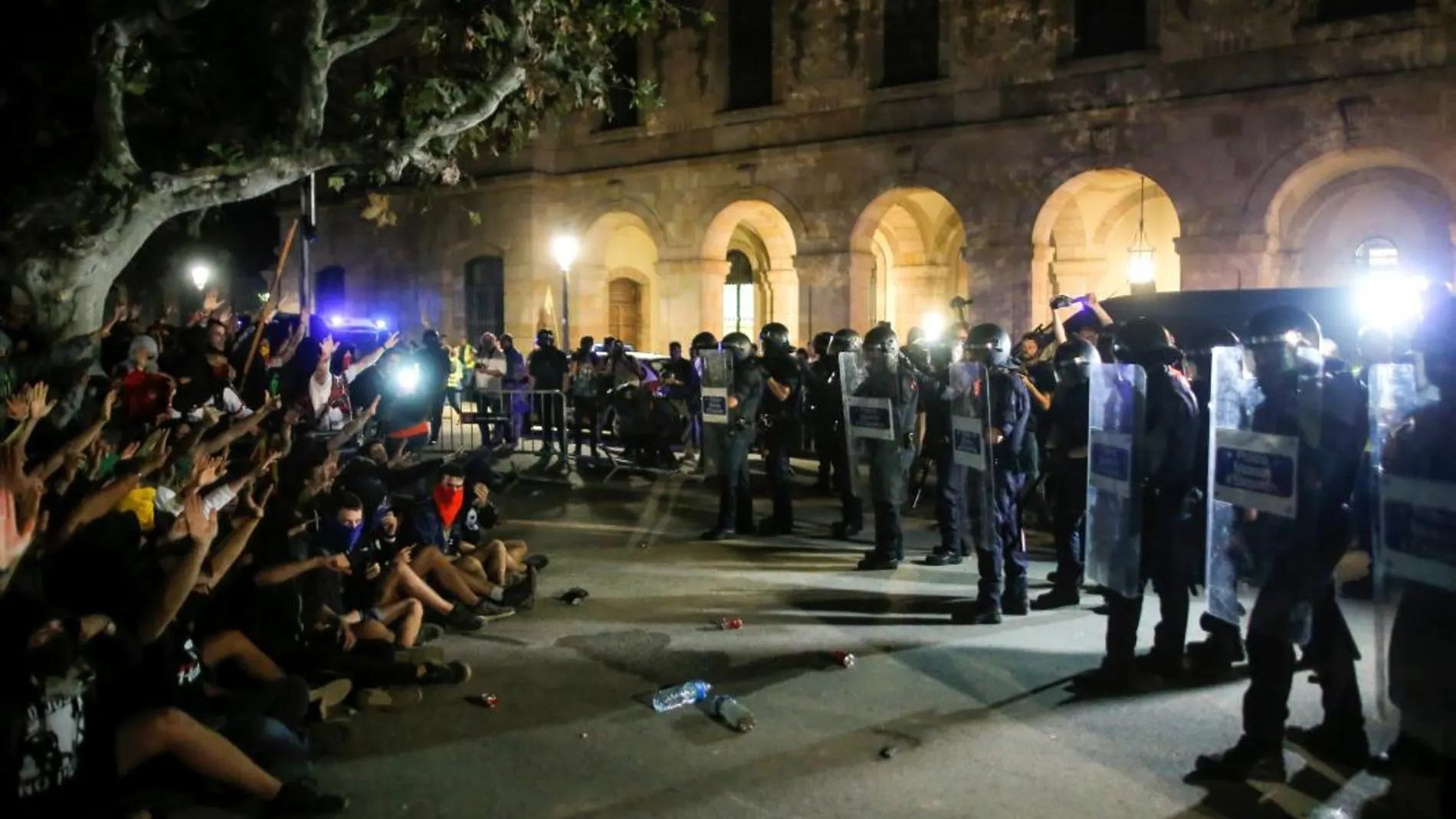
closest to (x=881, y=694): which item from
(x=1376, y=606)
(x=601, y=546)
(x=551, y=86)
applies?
(x=1376, y=606)

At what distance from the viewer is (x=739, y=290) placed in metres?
27.7

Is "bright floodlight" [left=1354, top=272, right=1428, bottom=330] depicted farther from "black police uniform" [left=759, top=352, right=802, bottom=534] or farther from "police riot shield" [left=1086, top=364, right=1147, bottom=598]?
"black police uniform" [left=759, top=352, right=802, bottom=534]

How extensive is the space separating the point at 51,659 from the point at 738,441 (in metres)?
7.40

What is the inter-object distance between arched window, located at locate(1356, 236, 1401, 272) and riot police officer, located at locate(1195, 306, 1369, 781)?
14.6m

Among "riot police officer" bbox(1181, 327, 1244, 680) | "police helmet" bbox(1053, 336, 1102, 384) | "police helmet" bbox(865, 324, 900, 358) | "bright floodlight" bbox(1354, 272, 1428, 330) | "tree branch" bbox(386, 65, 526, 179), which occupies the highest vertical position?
"tree branch" bbox(386, 65, 526, 179)

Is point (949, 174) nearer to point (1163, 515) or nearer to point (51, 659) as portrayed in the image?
point (1163, 515)

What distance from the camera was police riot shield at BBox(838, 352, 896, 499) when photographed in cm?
947

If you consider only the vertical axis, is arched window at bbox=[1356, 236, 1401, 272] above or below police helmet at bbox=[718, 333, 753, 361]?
above

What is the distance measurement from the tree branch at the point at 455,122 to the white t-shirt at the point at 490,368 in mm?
4945

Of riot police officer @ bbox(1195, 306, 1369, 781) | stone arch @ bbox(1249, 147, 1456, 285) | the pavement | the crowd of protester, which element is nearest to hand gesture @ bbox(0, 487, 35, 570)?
the crowd of protester

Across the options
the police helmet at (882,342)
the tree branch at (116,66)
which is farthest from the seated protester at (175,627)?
the tree branch at (116,66)

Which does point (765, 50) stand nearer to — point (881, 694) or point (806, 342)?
point (806, 342)

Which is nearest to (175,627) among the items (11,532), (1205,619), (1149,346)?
(11,532)

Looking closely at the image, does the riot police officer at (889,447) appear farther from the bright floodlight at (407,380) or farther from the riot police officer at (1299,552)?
the bright floodlight at (407,380)
